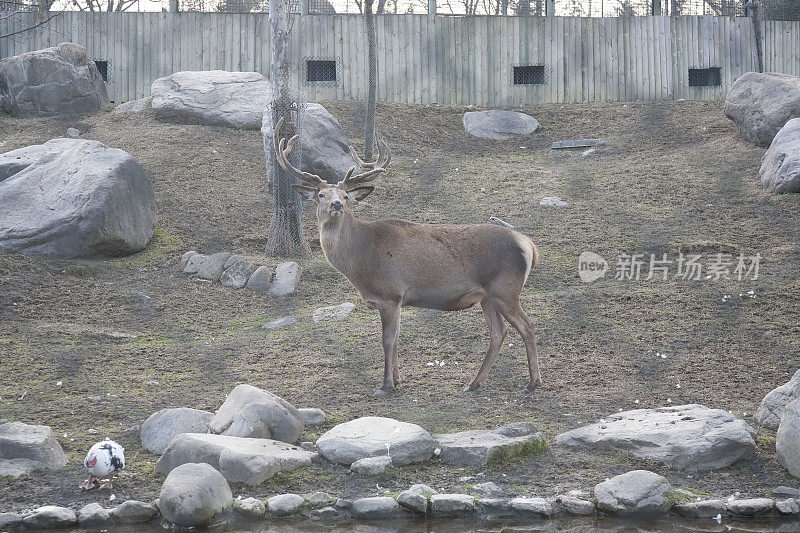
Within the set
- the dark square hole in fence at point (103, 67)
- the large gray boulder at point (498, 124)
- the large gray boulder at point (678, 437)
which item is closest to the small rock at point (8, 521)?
the large gray boulder at point (678, 437)

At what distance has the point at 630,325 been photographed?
9.77 meters

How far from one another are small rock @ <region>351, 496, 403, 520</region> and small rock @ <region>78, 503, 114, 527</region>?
1530 millimetres

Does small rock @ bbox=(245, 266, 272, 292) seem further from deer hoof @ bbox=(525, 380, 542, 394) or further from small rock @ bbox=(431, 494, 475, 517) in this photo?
small rock @ bbox=(431, 494, 475, 517)

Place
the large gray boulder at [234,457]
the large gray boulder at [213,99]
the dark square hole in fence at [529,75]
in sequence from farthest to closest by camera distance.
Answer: the dark square hole in fence at [529,75], the large gray boulder at [213,99], the large gray boulder at [234,457]

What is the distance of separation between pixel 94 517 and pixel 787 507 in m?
4.35

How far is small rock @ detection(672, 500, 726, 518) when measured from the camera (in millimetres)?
5891

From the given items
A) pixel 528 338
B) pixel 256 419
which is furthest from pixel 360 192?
pixel 256 419

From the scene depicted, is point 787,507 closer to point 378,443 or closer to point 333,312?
point 378,443

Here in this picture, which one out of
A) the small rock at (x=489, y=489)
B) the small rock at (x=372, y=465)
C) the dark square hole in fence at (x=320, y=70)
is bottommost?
the small rock at (x=489, y=489)

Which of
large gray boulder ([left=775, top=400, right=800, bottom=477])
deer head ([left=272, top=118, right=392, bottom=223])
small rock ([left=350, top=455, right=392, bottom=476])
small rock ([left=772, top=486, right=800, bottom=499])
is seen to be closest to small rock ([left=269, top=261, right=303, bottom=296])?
deer head ([left=272, top=118, right=392, bottom=223])

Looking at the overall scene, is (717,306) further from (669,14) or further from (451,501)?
(669,14)

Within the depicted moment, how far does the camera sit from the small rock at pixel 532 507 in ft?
19.3

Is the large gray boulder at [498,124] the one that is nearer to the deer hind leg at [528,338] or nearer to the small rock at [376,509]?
the deer hind leg at [528,338]

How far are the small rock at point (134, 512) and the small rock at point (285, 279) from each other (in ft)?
18.5
